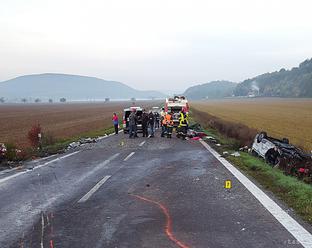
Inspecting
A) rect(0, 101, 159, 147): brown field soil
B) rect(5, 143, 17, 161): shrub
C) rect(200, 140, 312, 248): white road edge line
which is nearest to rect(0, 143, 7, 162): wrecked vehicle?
rect(5, 143, 17, 161): shrub

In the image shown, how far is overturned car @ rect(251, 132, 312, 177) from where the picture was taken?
38.2 feet

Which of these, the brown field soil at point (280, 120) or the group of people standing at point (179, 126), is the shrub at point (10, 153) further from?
the brown field soil at point (280, 120)

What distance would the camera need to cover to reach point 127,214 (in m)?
6.80

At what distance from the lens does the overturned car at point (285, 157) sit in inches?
458

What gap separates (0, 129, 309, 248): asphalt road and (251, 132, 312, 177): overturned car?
2054mm

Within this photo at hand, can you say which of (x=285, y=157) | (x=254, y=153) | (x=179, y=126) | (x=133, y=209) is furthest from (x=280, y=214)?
(x=179, y=126)

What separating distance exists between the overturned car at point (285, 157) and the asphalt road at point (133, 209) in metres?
2.05

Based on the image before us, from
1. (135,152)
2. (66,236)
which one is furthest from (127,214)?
(135,152)

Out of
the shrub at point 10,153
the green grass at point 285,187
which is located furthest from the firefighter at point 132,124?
the green grass at point 285,187

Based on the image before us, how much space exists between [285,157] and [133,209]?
7.26 metres

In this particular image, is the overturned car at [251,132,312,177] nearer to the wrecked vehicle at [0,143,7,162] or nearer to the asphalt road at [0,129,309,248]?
the asphalt road at [0,129,309,248]

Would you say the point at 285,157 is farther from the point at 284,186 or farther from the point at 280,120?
the point at 280,120

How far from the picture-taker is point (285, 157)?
41.5ft

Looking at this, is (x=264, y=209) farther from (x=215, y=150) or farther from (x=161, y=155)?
(x=215, y=150)
